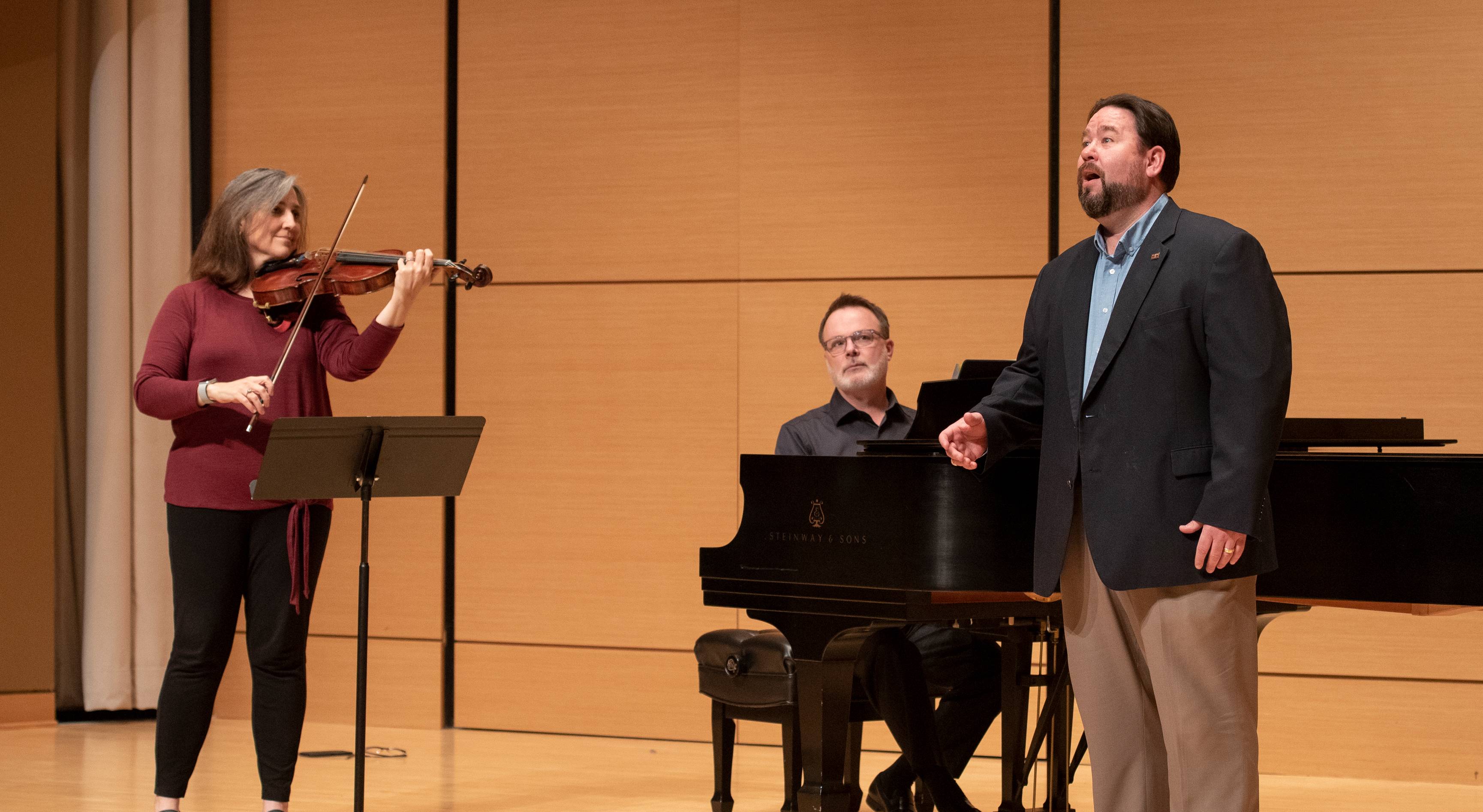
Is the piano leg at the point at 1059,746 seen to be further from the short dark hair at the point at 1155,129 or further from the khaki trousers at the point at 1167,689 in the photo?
the short dark hair at the point at 1155,129

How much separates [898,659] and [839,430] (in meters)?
0.72

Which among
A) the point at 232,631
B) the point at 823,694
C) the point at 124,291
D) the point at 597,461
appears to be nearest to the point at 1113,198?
the point at 823,694

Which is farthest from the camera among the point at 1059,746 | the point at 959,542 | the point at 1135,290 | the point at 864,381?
the point at 864,381

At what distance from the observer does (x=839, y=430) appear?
11.5ft

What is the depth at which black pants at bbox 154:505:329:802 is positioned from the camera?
2855 mm

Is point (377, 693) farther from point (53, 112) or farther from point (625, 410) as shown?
point (53, 112)

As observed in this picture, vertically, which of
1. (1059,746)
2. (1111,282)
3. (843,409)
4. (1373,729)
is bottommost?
(1373,729)

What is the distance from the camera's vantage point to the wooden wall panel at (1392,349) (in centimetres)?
407

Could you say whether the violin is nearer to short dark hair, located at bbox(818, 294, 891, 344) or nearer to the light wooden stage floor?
short dark hair, located at bbox(818, 294, 891, 344)

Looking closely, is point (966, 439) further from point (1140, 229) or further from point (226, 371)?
point (226, 371)

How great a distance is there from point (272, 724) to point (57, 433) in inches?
96.8

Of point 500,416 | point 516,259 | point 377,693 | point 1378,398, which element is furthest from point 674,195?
point 1378,398

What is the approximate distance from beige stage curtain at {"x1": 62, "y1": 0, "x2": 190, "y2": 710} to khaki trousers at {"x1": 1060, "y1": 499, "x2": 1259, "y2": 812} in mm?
3780

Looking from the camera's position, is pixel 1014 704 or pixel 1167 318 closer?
pixel 1167 318
